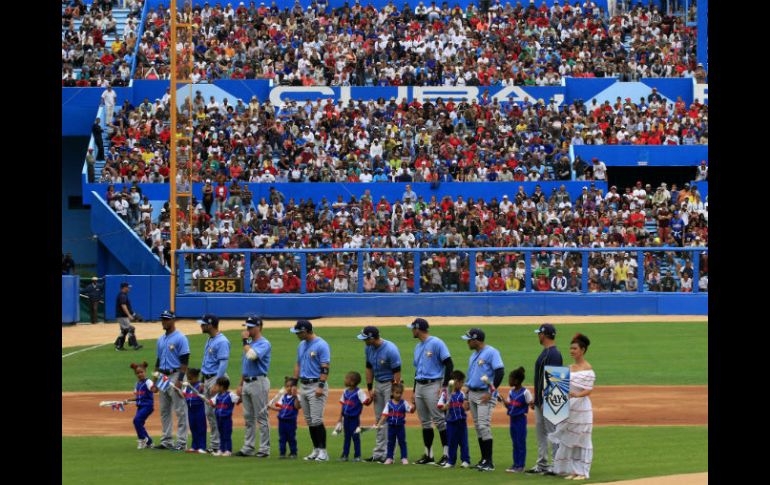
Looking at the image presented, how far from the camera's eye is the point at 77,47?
5197 centimetres

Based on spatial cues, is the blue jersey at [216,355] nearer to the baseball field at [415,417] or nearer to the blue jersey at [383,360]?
the baseball field at [415,417]

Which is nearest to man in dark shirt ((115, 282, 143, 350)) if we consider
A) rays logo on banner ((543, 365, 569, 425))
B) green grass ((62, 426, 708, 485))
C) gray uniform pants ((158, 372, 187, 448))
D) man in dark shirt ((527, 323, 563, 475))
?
green grass ((62, 426, 708, 485))

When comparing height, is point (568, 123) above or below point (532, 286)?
above

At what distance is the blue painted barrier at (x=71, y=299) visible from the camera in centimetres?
3881

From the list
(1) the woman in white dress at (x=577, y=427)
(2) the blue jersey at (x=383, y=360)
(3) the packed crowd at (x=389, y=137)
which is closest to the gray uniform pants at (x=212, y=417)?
(2) the blue jersey at (x=383, y=360)

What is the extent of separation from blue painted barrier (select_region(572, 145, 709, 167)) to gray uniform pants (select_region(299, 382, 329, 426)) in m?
30.5

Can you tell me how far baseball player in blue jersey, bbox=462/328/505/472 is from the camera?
18047mm

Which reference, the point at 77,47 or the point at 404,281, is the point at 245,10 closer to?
the point at 77,47

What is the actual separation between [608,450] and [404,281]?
65.0 feet

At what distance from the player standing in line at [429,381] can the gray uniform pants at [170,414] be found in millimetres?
3958

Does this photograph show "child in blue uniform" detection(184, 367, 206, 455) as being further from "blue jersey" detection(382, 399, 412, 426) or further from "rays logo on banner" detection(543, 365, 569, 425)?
"rays logo on banner" detection(543, 365, 569, 425)

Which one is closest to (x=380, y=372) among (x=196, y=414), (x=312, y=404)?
(x=312, y=404)

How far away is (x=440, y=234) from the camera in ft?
139
